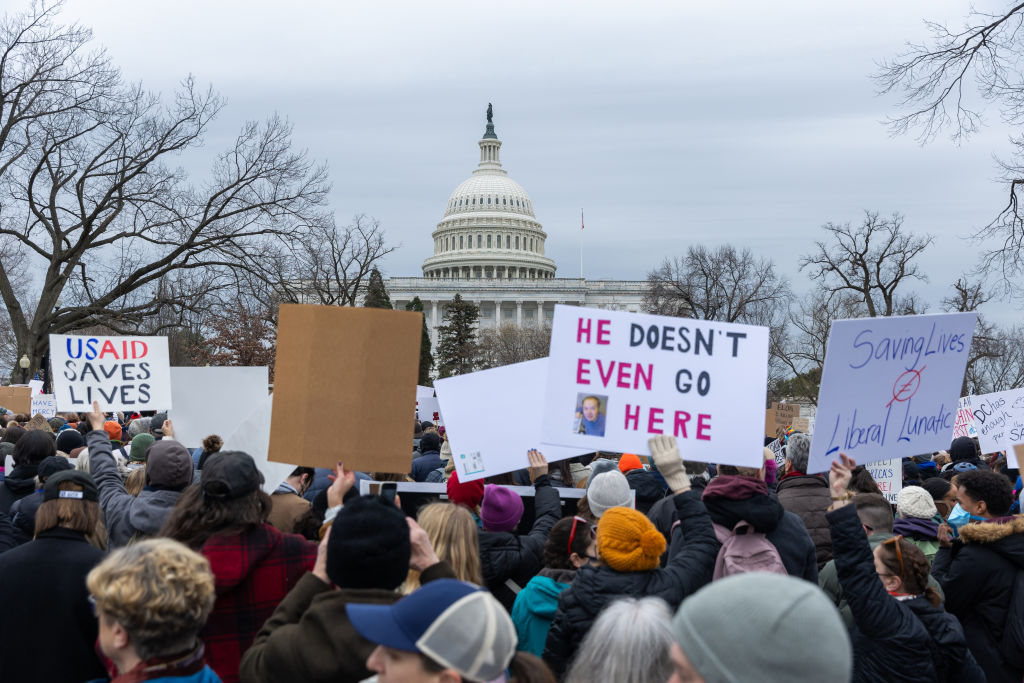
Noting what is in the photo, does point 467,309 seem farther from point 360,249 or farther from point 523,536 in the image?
point 523,536

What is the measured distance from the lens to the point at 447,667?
2.28 meters

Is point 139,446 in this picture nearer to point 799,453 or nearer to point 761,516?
point 799,453

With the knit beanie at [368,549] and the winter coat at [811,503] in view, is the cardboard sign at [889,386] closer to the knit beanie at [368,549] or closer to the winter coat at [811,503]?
the winter coat at [811,503]

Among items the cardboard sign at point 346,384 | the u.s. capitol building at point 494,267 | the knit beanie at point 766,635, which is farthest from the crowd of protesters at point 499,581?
the u.s. capitol building at point 494,267

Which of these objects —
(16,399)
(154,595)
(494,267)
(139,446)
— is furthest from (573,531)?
(494,267)

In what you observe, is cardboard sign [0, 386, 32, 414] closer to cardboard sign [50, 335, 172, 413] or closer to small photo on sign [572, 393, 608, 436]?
cardboard sign [50, 335, 172, 413]

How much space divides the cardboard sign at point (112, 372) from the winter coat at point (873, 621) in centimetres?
457

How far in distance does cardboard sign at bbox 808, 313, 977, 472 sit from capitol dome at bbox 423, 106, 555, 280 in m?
115

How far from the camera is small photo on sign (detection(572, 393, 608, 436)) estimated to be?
442cm

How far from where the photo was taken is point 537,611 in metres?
4.16

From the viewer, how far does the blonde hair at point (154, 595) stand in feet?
8.90

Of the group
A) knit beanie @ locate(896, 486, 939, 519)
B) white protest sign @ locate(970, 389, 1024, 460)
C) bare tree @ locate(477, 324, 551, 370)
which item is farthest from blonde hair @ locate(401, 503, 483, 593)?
bare tree @ locate(477, 324, 551, 370)

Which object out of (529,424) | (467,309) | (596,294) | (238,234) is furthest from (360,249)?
(596,294)

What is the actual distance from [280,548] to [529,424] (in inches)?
93.1
